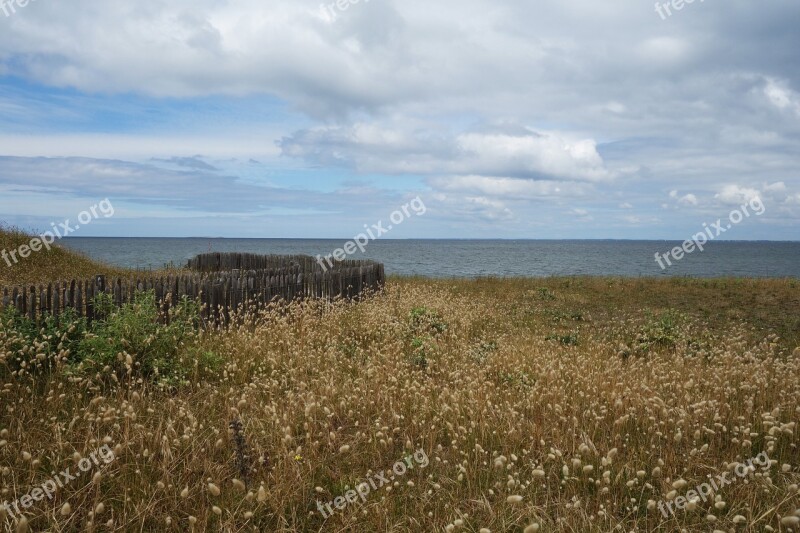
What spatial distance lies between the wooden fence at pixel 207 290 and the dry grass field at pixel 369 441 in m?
1.01

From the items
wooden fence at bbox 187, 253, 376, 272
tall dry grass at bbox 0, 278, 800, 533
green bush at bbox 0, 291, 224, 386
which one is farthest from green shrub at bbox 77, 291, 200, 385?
wooden fence at bbox 187, 253, 376, 272

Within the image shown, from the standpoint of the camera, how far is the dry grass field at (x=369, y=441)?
3.70 metres

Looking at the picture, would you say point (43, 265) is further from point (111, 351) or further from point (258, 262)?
point (111, 351)

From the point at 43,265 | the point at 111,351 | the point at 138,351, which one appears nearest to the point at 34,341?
the point at 111,351

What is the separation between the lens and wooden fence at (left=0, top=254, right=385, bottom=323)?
8031 millimetres

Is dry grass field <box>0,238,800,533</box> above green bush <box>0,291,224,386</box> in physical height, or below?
below

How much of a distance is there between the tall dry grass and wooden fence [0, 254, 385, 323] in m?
2.00

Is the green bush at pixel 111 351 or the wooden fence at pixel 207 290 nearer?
the green bush at pixel 111 351

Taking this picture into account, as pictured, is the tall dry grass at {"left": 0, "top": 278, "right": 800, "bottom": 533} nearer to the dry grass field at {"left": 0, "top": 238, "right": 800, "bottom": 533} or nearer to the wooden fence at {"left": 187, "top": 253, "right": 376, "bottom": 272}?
the dry grass field at {"left": 0, "top": 238, "right": 800, "bottom": 533}

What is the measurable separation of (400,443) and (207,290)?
6.79 m

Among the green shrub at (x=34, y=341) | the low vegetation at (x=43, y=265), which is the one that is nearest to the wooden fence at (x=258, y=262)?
the low vegetation at (x=43, y=265)

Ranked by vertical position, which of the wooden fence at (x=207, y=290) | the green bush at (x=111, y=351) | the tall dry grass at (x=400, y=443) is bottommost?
the tall dry grass at (x=400, y=443)

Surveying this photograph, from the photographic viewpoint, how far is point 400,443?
4.91 metres

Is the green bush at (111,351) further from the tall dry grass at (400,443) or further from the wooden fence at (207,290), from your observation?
the wooden fence at (207,290)
